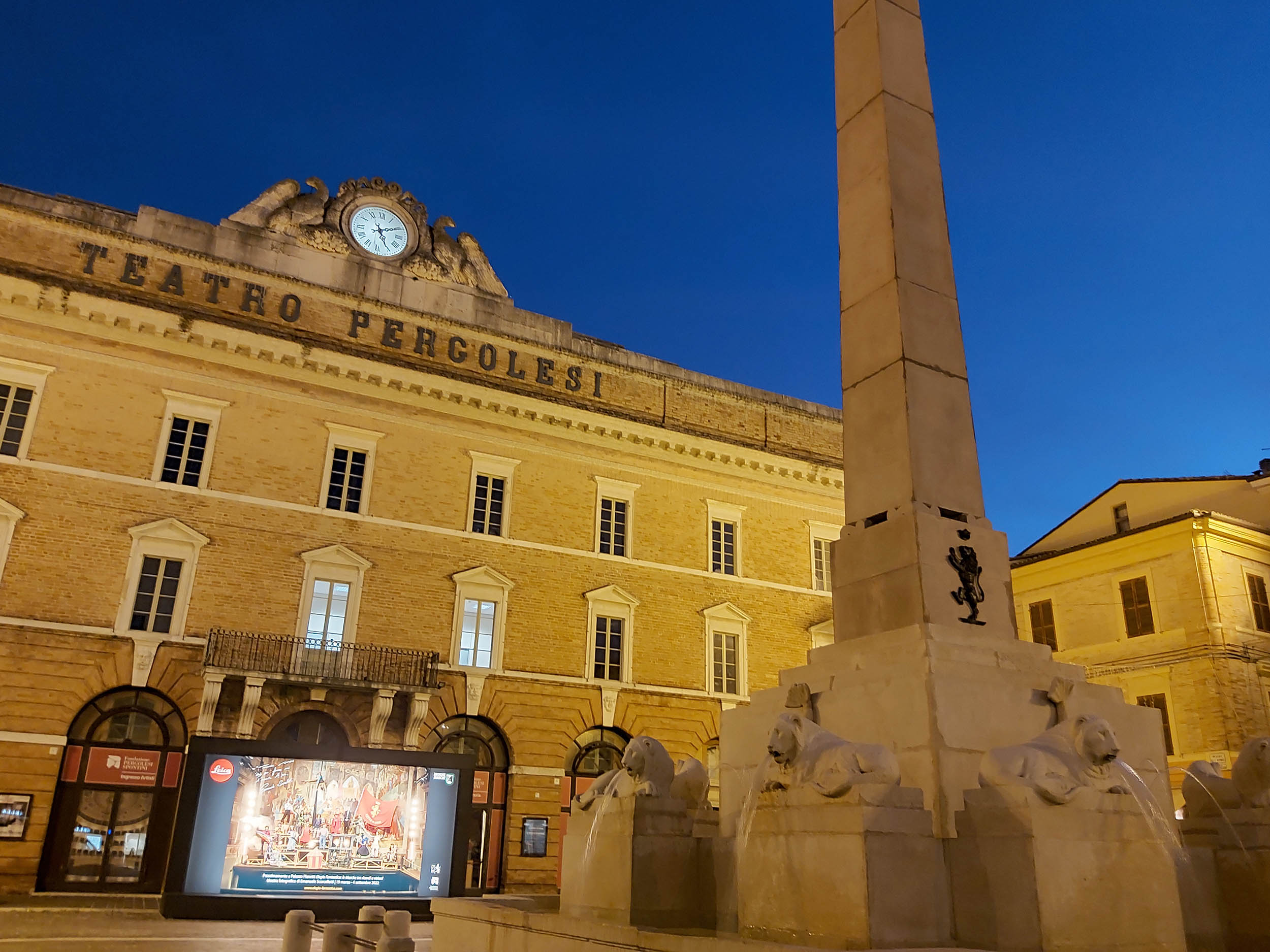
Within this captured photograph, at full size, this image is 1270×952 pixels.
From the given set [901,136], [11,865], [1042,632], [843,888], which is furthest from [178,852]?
[1042,632]

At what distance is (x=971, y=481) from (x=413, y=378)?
18.3 meters

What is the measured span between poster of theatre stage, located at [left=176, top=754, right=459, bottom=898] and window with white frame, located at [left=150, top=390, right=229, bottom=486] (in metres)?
8.70

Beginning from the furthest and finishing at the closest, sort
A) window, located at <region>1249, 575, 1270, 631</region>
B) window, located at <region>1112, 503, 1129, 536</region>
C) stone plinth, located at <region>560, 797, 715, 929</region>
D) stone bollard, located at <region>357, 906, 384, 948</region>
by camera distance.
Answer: window, located at <region>1112, 503, 1129, 536</region>, window, located at <region>1249, 575, 1270, 631</region>, stone bollard, located at <region>357, 906, 384, 948</region>, stone plinth, located at <region>560, 797, 715, 929</region>

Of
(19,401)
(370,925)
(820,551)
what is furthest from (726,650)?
(370,925)

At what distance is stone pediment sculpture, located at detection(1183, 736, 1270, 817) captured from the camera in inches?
234

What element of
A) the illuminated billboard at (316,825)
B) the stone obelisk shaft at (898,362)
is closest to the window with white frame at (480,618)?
the illuminated billboard at (316,825)

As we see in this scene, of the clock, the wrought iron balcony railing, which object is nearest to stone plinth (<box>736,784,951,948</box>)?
the wrought iron balcony railing

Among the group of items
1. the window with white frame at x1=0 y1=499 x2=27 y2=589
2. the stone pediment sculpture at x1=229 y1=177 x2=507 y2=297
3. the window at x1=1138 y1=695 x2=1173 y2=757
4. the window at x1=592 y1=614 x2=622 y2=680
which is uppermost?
the stone pediment sculpture at x1=229 y1=177 x2=507 y2=297

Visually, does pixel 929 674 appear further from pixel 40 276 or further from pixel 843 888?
pixel 40 276

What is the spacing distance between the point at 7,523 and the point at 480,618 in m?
9.75

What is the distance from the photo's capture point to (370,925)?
7602 mm

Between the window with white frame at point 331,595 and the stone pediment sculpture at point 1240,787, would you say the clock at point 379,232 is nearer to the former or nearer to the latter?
the window with white frame at point 331,595

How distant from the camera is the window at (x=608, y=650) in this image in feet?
77.5

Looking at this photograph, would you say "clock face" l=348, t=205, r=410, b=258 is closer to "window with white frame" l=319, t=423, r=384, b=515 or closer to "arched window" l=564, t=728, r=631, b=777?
"window with white frame" l=319, t=423, r=384, b=515
